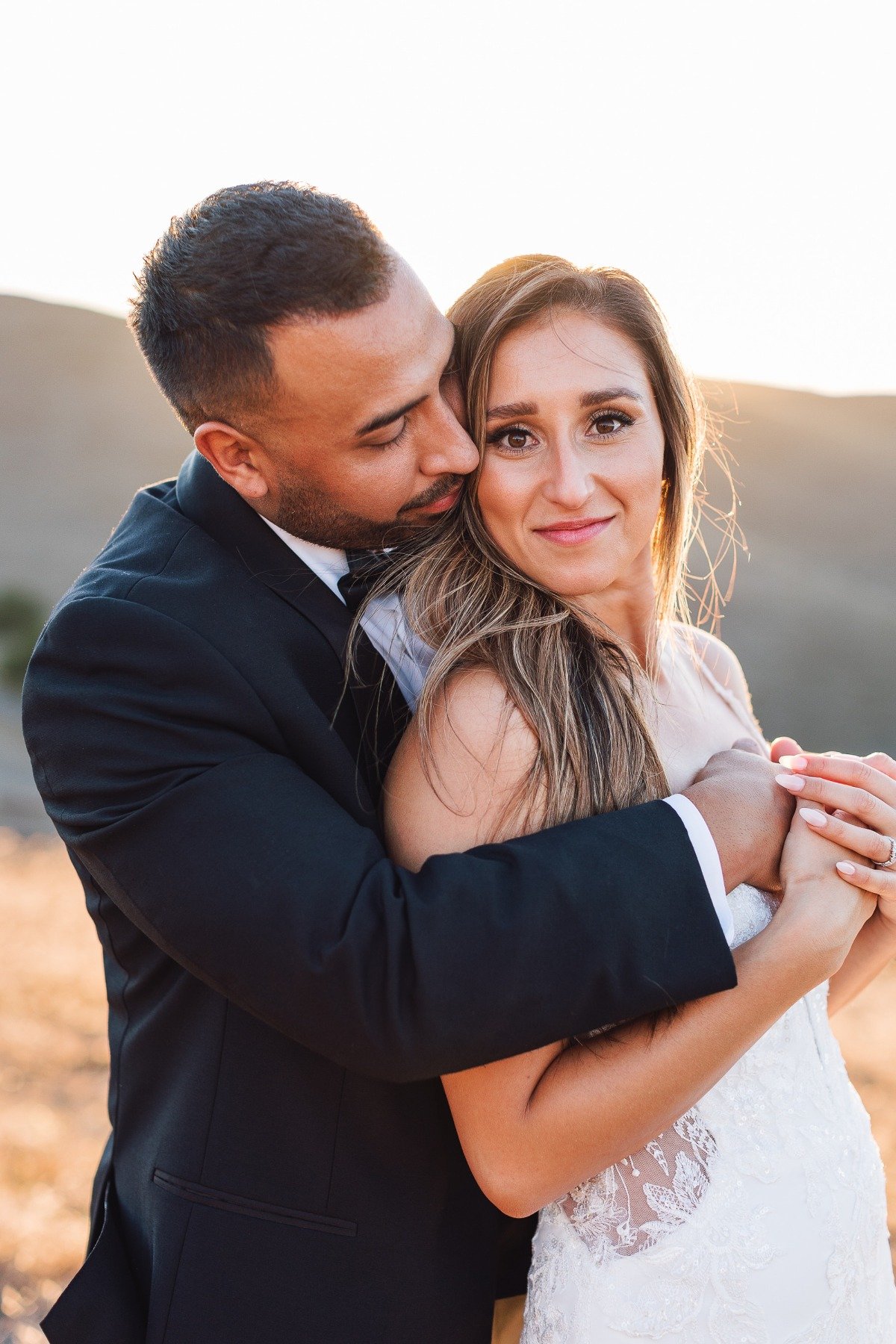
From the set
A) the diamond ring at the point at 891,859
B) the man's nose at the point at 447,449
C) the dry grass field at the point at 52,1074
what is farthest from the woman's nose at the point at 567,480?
the dry grass field at the point at 52,1074

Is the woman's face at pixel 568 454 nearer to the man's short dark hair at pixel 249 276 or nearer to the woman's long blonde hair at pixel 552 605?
the woman's long blonde hair at pixel 552 605

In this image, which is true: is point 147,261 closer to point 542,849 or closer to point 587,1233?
point 542,849

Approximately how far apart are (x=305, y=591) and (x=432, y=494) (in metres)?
0.46

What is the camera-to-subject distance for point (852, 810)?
1959mm

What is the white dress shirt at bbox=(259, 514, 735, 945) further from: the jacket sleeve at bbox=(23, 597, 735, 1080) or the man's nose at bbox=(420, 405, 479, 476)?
the jacket sleeve at bbox=(23, 597, 735, 1080)

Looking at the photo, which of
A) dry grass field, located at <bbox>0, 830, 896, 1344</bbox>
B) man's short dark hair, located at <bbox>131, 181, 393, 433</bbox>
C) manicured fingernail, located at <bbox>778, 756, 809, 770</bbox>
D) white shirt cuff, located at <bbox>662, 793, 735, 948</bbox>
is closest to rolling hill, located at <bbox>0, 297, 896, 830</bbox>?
dry grass field, located at <bbox>0, 830, 896, 1344</bbox>

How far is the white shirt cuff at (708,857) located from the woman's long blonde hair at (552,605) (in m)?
0.20

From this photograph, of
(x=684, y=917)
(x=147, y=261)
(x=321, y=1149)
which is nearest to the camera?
(x=684, y=917)

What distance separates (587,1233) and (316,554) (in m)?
1.30

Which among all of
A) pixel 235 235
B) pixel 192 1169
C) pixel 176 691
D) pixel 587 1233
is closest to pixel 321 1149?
pixel 192 1169

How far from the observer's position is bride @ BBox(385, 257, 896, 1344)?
5.76 ft

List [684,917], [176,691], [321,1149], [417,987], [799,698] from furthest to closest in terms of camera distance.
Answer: [799,698], [321,1149], [176,691], [684,917], [417,987]

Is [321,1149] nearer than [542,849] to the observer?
No

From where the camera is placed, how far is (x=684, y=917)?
1.63m
